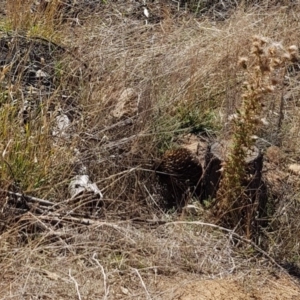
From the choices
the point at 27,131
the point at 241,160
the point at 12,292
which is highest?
the point at 241,160

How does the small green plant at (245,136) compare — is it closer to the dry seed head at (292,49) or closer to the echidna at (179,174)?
the dry seed head at (292,49)

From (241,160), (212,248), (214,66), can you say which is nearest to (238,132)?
(241,160)

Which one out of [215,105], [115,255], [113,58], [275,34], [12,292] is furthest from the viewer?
[275,34]

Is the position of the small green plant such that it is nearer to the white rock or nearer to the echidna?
the echidna

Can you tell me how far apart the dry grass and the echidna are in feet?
0.24

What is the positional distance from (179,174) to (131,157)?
0.88 feet

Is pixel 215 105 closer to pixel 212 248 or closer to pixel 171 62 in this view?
pixel 171 62

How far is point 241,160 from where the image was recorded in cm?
311

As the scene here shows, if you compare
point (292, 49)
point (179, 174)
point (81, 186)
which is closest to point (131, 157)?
point (179, 174)

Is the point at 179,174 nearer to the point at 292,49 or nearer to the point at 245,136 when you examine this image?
the point at 245,136

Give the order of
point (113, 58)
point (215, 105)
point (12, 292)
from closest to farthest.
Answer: point (12, 292) → point (215, 105) → point (113, 58)

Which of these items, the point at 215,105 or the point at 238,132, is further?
the point at 215,105

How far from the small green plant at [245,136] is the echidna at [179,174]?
1.10 feet

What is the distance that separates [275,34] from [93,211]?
2.37 meters
